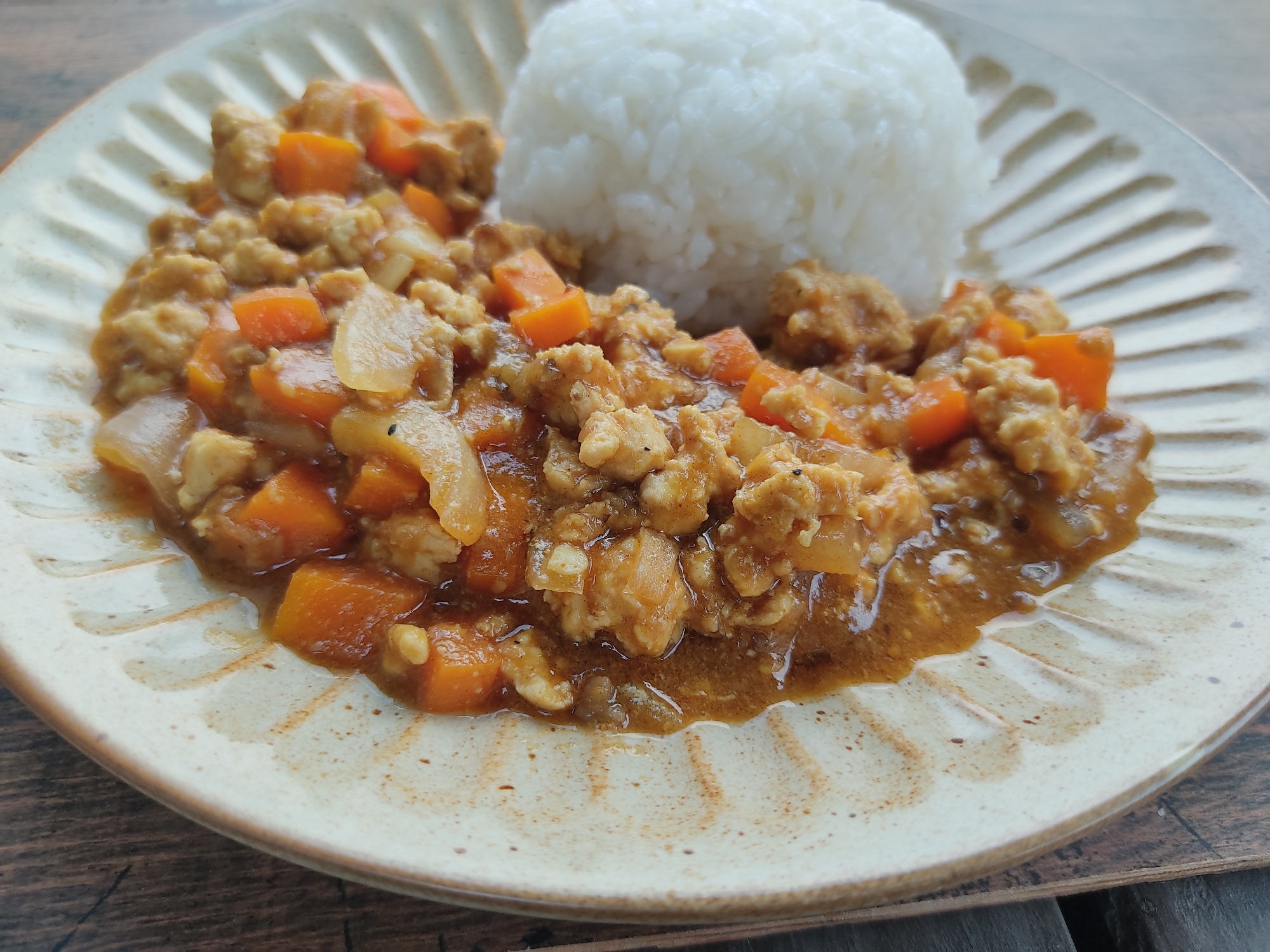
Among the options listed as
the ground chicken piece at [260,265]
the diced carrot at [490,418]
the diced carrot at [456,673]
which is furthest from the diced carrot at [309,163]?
the diced carrot at [456,673]

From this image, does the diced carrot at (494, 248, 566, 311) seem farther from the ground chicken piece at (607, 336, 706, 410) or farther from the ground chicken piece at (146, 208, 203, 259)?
the ground chicken piece at (146, 208, 203, 259)

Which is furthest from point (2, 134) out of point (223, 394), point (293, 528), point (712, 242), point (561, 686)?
point (561, 686)

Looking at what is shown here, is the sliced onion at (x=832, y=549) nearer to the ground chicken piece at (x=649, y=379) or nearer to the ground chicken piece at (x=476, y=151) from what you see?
the ground chicken piece at (x=649, y=379)

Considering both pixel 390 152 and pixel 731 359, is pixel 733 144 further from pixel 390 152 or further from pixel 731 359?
pixel 390 152

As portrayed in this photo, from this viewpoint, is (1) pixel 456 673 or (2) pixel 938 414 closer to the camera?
(1) pixel 456 673

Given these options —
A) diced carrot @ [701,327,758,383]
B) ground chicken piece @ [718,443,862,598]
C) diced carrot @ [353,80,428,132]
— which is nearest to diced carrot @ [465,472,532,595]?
ground chicken piece @ [718,443,862,598]

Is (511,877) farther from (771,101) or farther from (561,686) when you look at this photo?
(771,101)

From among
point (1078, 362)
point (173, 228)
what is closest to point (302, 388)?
point (173, 228)
